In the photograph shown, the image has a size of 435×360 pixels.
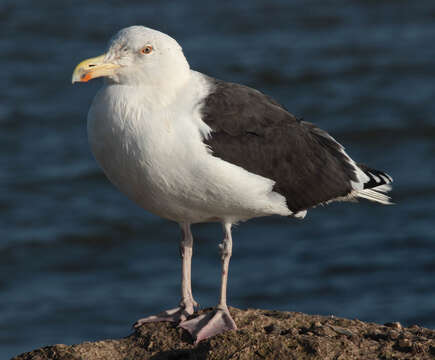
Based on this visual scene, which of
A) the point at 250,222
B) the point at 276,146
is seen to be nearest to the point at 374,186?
the point at 276,146

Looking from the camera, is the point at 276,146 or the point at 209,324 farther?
the point at 276,146

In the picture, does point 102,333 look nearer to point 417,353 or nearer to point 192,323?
point 192,323

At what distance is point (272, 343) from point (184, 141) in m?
1.57

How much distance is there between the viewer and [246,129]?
24.1 ft

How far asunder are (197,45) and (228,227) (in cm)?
1433

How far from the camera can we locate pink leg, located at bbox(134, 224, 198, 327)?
7270mm

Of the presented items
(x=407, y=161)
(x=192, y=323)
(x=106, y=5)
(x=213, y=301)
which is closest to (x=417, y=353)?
(x=192, y=323)

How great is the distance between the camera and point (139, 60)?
23.0 feet

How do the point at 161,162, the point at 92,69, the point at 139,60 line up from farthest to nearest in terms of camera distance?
the point at 139,60
the point at 92,69
the point at 161,162

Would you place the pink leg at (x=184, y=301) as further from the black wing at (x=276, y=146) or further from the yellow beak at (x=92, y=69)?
the yellow beak at (x=92, y=69)

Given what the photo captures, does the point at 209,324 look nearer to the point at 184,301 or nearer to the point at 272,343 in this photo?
the point at 184,301

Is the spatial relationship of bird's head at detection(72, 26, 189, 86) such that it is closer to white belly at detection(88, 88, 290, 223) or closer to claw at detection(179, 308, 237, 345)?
white belly at detection(88, 88, 290, 223)

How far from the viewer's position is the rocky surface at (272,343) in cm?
625

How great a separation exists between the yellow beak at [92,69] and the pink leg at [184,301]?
1.55 metres
